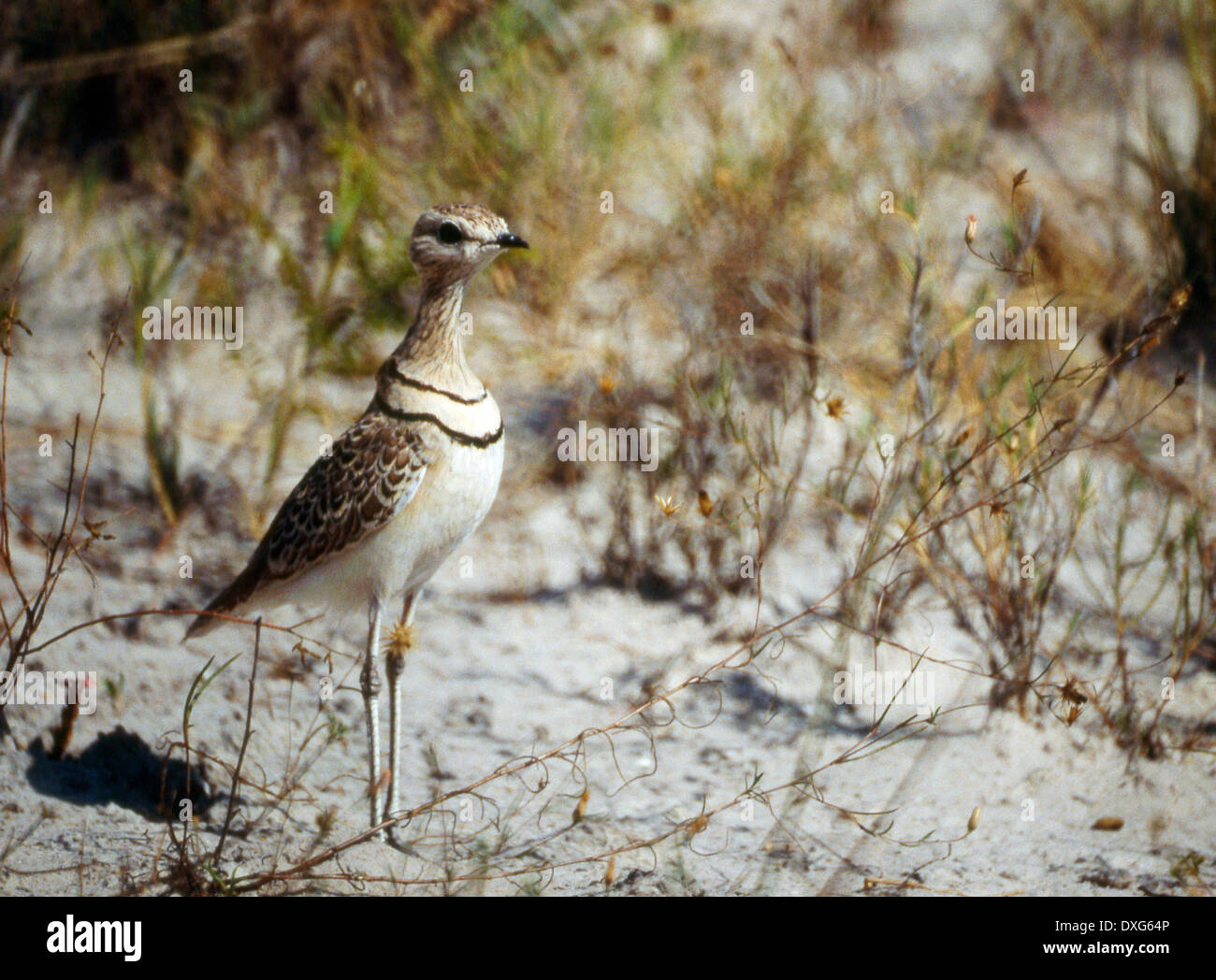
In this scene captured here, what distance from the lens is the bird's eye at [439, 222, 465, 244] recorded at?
103 inches

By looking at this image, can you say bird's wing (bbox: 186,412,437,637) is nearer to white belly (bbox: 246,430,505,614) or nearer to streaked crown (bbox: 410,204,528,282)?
white belly (bbox: 246,430,505,614)

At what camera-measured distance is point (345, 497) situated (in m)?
2.77

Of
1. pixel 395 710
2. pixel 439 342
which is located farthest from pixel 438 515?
pixel 395 710

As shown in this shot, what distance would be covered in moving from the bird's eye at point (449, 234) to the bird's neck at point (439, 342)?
0.10 metres

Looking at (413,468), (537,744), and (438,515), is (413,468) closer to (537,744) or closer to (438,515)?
(438,515)

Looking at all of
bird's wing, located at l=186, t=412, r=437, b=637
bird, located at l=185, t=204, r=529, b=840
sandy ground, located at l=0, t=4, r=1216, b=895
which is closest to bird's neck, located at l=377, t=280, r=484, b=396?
bird, located at l=185, t=204, r=529, b=840

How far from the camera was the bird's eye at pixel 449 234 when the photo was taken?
262 centimetres

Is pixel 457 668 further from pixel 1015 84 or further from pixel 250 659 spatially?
pixel 1015 84

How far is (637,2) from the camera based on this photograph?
18.9 feet

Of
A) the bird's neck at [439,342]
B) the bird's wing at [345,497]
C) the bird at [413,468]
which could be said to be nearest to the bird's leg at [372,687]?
the bird at [413,468]

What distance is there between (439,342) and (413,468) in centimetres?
28

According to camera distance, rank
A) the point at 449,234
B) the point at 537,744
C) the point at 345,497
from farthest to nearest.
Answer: the point at 537,744 → the point at 345,497 → the point at 449,234

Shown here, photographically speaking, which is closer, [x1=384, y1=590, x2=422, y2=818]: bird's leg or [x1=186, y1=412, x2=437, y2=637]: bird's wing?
[x1=186, y1=412, x2=437, y2=637]: bird's wing
